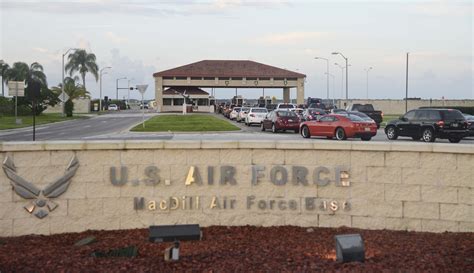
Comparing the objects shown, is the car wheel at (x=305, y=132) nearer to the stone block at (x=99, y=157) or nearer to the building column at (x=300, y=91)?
the stone block at (x=99, y=157)

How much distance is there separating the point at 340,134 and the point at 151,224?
864 inches

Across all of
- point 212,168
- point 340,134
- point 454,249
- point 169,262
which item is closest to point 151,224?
point 212,168

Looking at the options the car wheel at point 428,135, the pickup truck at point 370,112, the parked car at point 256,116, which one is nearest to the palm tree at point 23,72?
the parked car at point 256,116

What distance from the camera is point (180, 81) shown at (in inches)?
3979

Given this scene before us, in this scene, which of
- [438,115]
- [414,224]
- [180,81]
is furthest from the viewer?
[180,81]

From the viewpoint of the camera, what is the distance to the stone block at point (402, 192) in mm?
9103

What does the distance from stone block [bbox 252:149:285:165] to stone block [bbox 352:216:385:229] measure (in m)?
1.42

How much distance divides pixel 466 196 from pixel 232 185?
3477mm

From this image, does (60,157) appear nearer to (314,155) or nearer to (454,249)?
(314,155)

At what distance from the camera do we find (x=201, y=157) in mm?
9430

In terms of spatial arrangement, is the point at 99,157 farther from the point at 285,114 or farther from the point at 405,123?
the point at 285,114

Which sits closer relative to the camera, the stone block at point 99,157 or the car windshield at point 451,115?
the stone block at point 99,157

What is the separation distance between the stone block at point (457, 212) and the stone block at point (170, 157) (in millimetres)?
3960

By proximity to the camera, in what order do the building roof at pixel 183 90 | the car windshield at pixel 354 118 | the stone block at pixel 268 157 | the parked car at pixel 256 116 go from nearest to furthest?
the stone block at pixel 268 157
the car windshield at pixel 354 118
the parked car at pixel 256 116
the building roof at pixel 183 90
